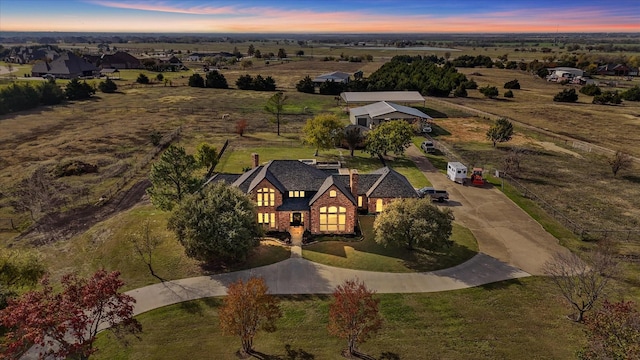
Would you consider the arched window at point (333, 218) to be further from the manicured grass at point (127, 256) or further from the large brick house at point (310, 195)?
the manicured grass at point (127, 256)

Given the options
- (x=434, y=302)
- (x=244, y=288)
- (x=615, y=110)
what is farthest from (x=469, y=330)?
(x=615, y=110)

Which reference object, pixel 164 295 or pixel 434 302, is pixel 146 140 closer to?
pixel 164 295

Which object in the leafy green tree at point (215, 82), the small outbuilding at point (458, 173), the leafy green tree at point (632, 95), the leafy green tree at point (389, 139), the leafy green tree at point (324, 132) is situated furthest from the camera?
→ the leafy green tree at point (215, 82)

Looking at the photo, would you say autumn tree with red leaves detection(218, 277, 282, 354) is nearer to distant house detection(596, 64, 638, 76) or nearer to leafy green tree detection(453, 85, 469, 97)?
leafy green tree detection(453, 85, 469, 97)

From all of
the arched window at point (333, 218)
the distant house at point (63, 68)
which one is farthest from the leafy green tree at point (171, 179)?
the distant house at point (63, 68)

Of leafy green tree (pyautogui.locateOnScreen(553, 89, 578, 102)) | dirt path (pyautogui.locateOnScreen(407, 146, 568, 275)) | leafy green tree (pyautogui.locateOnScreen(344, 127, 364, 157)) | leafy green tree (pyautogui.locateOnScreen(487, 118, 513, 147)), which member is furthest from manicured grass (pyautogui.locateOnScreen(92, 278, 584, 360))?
leafy green tree (pyautogui.locateOnScreen(553, 89, 578, 102))
